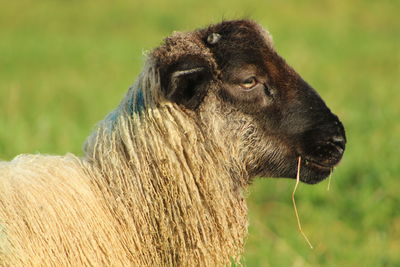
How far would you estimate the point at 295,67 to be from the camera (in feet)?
48.0

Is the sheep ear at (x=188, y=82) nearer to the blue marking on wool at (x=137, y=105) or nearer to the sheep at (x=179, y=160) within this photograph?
the sheep at (x=179, y=160)

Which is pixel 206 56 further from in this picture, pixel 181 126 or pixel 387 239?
pixel 387 239

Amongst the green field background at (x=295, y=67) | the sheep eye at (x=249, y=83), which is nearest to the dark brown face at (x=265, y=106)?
the sheep eye at (x=249, y=83)

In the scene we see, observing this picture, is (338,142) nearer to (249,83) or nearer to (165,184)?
(249,83)

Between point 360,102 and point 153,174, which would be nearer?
point 153,174

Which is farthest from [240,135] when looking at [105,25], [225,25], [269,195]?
[105,25]

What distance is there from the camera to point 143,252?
372 cm

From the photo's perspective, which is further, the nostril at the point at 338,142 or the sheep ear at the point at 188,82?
the nostril at the point at 338,142

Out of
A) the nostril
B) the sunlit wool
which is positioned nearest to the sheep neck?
the sunlit wool

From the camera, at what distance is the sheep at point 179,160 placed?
3.56 metres

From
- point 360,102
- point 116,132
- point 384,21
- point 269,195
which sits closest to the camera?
point 116,132

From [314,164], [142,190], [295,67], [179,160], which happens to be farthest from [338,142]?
[295,67]

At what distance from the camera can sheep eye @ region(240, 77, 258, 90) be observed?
3.89 m

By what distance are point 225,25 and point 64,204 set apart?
4.42 ft
